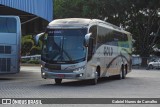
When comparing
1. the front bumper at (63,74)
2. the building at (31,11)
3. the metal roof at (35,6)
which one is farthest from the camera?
the building at (31,11)

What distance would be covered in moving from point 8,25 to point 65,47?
4906mm

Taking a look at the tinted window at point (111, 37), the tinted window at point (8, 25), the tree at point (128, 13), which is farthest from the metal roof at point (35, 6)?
the tree at point (128, 13)

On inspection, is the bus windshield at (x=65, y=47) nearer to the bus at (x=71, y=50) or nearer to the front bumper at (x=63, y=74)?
the bus at (x=71, y=50)

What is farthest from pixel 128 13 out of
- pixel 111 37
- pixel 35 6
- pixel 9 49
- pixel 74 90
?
pixel 74 90

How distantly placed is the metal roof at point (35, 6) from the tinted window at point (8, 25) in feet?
6.45

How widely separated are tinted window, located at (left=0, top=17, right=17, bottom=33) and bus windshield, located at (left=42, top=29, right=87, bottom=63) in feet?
12.4

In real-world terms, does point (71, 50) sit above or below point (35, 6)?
below

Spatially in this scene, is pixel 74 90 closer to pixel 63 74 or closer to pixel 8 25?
pixel 63 74

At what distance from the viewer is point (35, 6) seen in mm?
33375

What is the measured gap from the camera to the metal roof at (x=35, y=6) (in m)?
29.4

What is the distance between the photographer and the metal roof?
2939cm

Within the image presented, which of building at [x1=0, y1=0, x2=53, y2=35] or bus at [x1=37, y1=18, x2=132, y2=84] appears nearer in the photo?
bus at [x1=37, y1=18, x2=132, y2=84]

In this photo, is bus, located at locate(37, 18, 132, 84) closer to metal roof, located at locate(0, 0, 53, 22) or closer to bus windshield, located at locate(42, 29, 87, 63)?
bus windshield, located at locate(42, 29, 87, 63)

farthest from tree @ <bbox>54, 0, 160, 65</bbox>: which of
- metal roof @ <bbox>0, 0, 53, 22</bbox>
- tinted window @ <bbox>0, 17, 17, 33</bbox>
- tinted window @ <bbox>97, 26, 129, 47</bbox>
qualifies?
tinted window @ <bbox>0, 17, 17, 33</bbox>
